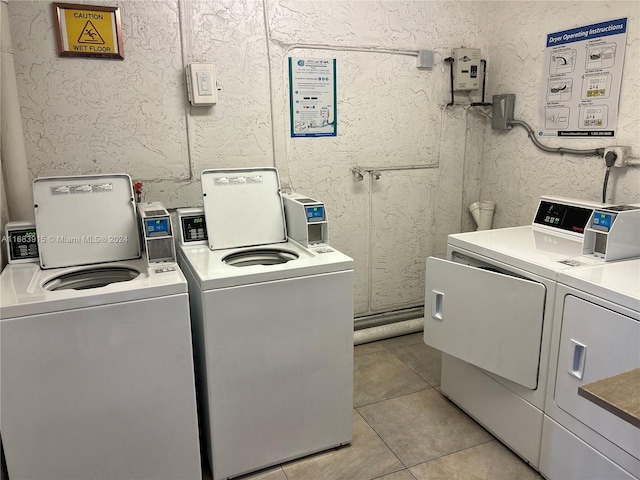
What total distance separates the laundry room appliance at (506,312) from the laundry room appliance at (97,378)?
123 centimetres

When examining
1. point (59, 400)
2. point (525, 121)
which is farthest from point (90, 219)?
point (525, 121)

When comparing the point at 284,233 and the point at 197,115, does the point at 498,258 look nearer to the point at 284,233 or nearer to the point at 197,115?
the point at 284,233

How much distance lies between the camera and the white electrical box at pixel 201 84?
2387 millimetres

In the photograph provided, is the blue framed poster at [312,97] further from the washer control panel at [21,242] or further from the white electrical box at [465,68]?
the washer control panel at [21,242]

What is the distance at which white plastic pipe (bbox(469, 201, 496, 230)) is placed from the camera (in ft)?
10.6

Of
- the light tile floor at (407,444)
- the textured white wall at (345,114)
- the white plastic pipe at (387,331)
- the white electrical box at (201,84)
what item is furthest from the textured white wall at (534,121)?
the white electrical box at (201,84)

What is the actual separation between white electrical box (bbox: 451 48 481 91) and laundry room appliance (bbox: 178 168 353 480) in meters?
1.59

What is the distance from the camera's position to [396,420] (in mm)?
2379

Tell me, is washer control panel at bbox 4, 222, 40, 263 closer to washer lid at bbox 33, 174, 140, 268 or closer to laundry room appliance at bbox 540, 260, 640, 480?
washer lid at bbox 33, 174, 140, 268

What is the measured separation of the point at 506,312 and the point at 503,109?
160 cm

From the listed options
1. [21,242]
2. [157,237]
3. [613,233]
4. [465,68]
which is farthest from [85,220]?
[465,68]

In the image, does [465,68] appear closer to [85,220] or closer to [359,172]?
[359,172]

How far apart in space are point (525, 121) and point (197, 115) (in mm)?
2004

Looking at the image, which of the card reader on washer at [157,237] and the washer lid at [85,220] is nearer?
the card reader on washer at [157,237]
